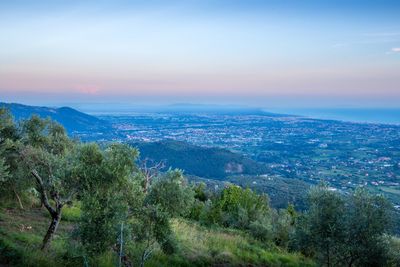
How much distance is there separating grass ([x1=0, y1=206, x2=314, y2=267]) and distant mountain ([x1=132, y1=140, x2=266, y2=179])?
5048 inches

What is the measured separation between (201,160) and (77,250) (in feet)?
→ 509

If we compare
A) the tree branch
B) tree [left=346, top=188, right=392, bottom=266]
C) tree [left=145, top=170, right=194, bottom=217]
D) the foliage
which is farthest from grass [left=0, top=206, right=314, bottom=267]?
tree [left=346, top=188, right=392, bottom=266]

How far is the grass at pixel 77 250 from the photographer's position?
1497cm

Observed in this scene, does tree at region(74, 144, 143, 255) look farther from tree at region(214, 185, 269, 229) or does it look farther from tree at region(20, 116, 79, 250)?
tree at region(214, 185, 269, 229)

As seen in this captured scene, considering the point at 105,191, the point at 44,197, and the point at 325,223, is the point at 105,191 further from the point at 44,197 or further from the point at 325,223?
the point at 325,223

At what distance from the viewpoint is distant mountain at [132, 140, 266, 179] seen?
520ft

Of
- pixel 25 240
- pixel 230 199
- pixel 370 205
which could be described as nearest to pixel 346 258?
pixel 370 205

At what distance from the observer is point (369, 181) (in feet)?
372

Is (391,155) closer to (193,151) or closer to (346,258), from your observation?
(193,151)

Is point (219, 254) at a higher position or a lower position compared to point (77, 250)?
lower

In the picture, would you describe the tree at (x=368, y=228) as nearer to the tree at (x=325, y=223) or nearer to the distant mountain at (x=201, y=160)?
the tree at (x=325, y=223)

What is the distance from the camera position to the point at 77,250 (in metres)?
13.4

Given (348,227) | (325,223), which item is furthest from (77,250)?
(348,227)

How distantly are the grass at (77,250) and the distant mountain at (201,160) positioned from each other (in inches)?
5048
